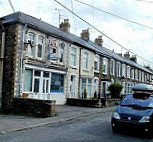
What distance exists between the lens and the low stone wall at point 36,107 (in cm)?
1588

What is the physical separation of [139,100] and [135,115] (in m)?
1.46

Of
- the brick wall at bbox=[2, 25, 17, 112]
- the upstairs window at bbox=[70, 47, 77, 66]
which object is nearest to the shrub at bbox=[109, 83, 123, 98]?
the upstairs window at bbox=[70, 47, 77, 66]

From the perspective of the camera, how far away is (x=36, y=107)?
642 inches

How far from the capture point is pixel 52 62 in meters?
23.2

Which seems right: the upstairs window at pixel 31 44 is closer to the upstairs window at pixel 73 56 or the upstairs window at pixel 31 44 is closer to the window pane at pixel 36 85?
the window pane at pixel 36 85

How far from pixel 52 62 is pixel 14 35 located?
472cm

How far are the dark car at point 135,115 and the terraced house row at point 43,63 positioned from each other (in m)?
10.0

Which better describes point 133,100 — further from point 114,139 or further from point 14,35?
point 14,35

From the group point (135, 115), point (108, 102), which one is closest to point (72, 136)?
point (135, 115)

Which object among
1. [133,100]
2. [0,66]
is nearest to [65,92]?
[0,66]

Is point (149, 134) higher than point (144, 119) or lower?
lower

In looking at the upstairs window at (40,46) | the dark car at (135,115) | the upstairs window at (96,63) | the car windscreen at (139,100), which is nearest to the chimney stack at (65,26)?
the upstairs window at (96,63)

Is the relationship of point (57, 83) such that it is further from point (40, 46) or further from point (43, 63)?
point (40, 46)

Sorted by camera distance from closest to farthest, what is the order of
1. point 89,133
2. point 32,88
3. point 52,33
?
point 89,133 < point 32,88 < point 52,33
